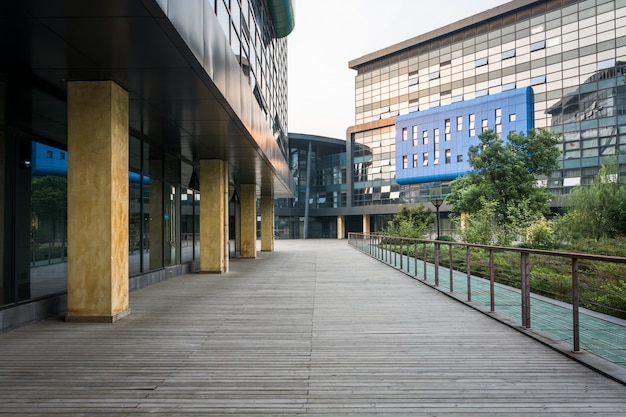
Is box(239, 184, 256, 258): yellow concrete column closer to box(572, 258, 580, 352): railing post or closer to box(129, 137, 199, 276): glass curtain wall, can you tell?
box(129, 137, 199, 276): glass curtain wall

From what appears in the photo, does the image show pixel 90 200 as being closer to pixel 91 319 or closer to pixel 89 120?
pixel 89 120

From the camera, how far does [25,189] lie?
7.60 metres

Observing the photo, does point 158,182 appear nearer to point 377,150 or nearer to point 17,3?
point 17,3

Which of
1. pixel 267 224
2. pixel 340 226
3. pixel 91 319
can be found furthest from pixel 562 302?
pixel 340 226

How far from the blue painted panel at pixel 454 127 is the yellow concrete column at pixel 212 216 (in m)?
35.9

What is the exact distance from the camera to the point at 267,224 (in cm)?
3116

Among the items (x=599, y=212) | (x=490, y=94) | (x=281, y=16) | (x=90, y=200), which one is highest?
(x=490, y=94)

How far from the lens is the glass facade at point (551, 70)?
4519 centimetres

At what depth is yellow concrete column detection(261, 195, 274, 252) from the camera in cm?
3081

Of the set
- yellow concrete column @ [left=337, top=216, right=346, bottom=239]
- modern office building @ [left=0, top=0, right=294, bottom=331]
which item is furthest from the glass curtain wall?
yellow concrete column @ [left=337, top=216, right=346, bottom=239]

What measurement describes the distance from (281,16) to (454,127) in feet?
103

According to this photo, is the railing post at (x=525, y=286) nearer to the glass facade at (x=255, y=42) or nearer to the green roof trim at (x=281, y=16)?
the glass facade at (x=255, y=42)

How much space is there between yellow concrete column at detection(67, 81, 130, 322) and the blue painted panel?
42.9 metres

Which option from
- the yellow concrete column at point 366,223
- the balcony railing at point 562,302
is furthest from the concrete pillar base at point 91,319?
the yellow concrete column at point 366,223
